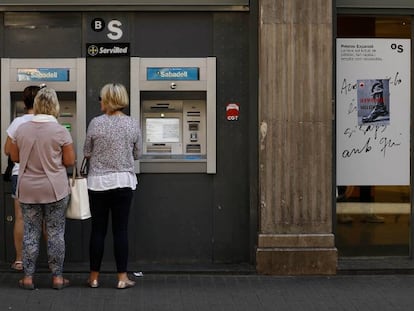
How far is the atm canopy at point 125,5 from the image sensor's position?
7539 mm

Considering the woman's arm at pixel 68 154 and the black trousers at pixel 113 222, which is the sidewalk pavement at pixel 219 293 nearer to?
the black trousers at pixel 113 222

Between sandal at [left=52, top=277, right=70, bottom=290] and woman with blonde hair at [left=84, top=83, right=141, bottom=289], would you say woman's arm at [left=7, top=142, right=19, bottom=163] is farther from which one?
sandal at [left=52, top=277, right=70, bottom=290]

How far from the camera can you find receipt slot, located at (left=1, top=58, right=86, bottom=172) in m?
7.62

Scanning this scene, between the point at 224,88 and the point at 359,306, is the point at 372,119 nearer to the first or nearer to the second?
the point at 224,88

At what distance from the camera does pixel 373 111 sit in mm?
7863

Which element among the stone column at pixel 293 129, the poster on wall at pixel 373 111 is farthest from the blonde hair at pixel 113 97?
the poster on wall at pixel 373 111

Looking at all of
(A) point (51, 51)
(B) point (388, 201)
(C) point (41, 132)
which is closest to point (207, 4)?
(A) point (51, 51)

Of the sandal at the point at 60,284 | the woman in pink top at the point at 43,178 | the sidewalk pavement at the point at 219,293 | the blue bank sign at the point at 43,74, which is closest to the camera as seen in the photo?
the sidewalk pavement at the point at 219,293

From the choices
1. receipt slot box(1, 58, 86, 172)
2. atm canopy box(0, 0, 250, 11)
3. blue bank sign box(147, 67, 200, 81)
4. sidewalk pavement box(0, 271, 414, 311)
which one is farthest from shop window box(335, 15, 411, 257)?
receipt slot box(1, 58, 86, 172)

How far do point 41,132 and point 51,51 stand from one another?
1.40 m

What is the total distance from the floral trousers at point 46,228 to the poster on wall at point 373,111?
2905mm

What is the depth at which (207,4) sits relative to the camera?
24.9ft

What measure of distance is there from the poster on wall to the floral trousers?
2905 mm

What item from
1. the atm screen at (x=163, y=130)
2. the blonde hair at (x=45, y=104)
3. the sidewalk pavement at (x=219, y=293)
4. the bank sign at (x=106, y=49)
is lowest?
the sidewalk pavement at (x=219, y=293)
